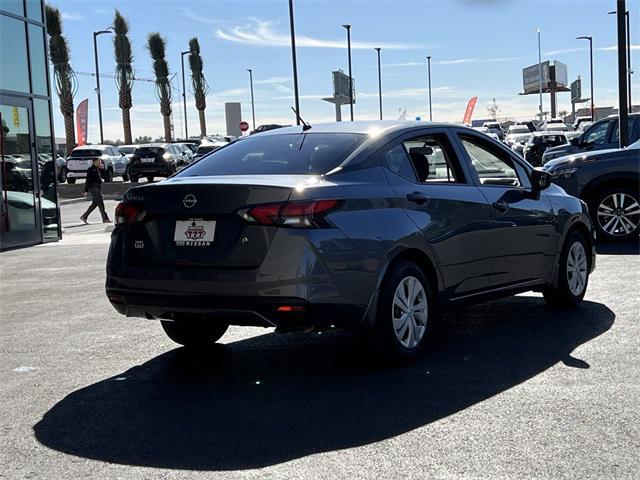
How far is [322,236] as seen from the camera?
5586mm

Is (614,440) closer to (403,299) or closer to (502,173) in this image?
(403,299)

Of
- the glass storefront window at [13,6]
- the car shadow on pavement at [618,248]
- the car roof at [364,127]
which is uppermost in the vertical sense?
the glass storefront window at [13,6]

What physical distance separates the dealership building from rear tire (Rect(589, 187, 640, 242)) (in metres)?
10.5

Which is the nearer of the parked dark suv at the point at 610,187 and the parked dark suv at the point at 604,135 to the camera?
the parked dark suv at the point at 610,187

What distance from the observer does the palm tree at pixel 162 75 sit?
6894 cm

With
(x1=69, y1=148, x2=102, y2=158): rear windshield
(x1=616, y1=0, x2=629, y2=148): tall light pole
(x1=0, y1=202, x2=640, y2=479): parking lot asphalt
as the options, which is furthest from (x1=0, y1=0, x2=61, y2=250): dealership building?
(x1=69, y1=148, x2=102, y2=158): rear windshield

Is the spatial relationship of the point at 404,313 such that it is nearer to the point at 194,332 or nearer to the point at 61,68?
the point at 194,332

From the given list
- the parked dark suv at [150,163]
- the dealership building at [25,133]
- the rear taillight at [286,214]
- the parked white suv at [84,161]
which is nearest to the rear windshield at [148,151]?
the parked dark suv at [150,163]

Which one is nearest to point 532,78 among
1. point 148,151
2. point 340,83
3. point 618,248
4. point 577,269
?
point 340,83

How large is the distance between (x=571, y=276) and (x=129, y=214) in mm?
4023

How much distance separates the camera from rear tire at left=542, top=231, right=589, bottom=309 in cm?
808

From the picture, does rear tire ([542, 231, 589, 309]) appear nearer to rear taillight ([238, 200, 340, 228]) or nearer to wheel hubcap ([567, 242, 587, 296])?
wheel hubcap ([567, 242, 587, 296])

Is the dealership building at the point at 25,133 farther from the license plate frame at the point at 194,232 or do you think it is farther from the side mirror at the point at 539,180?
the license plate frame at the point at 194,232

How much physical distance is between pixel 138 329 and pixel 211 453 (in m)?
3.66
